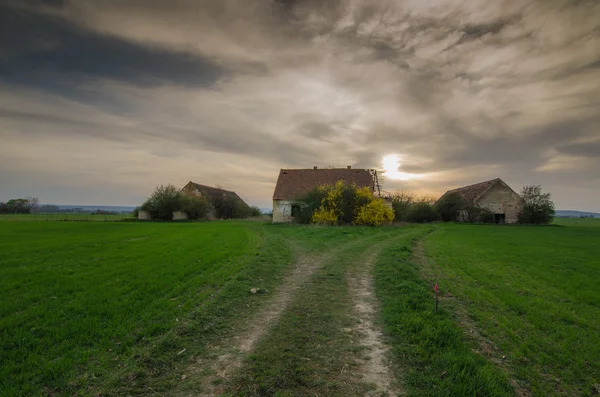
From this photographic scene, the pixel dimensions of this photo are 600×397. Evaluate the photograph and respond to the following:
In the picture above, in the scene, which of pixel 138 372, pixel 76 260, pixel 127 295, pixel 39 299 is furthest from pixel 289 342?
pixel 76 260

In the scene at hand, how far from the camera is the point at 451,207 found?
45.8 m

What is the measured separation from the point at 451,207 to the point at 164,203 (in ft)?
146

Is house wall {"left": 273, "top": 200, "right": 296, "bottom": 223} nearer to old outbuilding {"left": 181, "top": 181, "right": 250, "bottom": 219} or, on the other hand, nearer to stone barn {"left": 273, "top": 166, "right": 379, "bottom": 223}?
stone barn {"left": 273, "top": 166, "right": 379, "bottom": 223}

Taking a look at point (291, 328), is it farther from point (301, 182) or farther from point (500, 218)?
point (500, 218)

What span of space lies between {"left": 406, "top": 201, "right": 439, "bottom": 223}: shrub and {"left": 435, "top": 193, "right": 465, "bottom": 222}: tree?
191 cm

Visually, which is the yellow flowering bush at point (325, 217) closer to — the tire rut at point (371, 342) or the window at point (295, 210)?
the window at point (295, 210)

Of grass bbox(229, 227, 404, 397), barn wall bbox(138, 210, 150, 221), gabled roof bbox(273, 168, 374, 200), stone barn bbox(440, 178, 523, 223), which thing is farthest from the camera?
barn wall bbox(138, 210, 150, 221)

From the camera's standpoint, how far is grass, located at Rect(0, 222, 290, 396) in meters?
3.96

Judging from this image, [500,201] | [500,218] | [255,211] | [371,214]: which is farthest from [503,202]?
[255,211]

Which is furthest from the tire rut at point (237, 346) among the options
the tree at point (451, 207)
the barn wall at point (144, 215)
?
the barn wall at point (144, 215)

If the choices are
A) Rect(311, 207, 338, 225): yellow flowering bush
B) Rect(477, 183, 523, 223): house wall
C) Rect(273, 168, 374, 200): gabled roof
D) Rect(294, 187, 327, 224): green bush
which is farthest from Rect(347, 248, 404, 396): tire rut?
Rect(477, 183, 523, 223): house wall

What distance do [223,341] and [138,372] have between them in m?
1.33

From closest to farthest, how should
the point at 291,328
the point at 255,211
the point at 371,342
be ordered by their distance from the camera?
the point at 371,342 < the point at 291,328 < the point at 255,211

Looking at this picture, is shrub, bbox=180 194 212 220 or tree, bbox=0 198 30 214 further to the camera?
tree, bbox=0 198 30 214
